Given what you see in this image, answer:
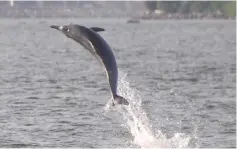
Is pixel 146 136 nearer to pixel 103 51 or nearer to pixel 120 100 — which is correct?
pixel 120 100

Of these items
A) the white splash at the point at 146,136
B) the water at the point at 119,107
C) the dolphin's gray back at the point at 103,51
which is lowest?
the water at the point at 119,107

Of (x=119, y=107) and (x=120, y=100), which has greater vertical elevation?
(x=120, y=100)

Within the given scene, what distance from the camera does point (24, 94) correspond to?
34.2 m

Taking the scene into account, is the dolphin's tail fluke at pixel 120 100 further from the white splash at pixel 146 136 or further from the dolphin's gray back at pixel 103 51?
the white splash at pixel 146 136

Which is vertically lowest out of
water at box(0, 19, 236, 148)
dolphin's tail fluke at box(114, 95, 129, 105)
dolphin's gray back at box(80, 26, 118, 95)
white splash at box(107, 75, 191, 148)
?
water at box(0, 19, 236, 148)

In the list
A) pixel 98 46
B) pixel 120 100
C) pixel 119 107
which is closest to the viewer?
pixel 98 46

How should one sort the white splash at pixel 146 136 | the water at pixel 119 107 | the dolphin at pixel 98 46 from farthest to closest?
1. the water at pixel 119 107
2. the white splash at pixel 146 136
3. the dolphin at pixel 98 46

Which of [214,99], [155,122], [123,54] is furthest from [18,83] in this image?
[123,54]

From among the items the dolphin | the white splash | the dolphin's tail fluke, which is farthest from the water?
the dolphin

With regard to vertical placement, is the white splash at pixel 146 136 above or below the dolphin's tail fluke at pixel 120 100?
below

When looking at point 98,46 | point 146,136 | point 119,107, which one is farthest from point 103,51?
point 119,107

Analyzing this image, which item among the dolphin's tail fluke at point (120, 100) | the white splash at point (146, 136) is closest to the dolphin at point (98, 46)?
the dolphin's tail fluke at point (120, 100)

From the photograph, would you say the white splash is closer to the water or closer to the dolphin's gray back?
the water

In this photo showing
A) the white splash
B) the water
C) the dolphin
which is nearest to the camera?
the dolphin
